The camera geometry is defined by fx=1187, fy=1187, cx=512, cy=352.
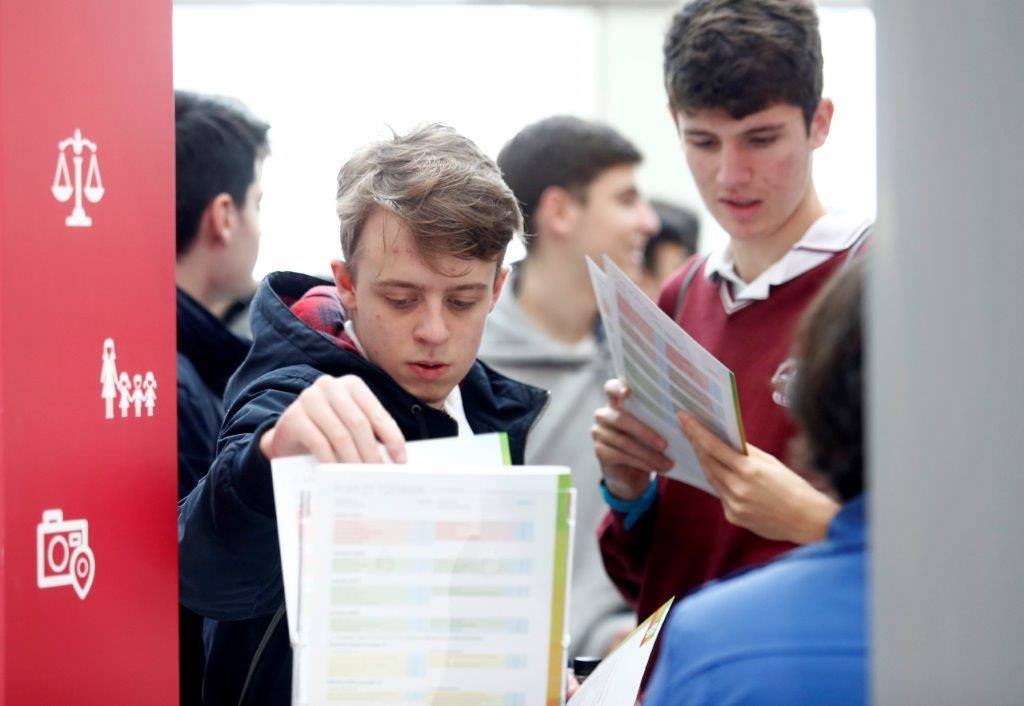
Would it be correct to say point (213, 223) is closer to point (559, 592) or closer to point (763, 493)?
point (763, 493)

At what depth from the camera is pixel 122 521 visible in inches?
52.3

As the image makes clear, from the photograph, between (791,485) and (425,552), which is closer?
(425,552)

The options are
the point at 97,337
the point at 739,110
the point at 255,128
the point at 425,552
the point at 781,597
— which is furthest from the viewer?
the point at 255,128

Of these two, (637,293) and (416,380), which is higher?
(637,293)

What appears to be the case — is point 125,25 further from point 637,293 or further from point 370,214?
point 637,293

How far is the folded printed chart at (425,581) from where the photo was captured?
44.3 inches

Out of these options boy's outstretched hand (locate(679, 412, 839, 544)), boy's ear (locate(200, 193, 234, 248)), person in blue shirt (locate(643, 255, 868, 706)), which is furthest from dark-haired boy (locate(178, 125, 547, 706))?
boy's ear (locate(200, 193, 234, 248))

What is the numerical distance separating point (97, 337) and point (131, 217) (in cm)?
15

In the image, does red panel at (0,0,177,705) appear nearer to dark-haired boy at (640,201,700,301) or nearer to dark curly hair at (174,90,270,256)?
dark curly hair at (174,90,270,256)

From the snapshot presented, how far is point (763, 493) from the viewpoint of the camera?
1.54 meters

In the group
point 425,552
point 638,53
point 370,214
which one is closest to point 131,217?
point 370,214

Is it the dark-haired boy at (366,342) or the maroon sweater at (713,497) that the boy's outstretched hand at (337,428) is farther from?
the maroon sweater at (713,497)

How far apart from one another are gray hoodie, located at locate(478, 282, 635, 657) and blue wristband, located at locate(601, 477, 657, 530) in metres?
1.47

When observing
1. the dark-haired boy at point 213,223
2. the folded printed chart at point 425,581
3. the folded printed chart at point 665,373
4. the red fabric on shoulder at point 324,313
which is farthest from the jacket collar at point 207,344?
the folded printed chart at point 425,581
